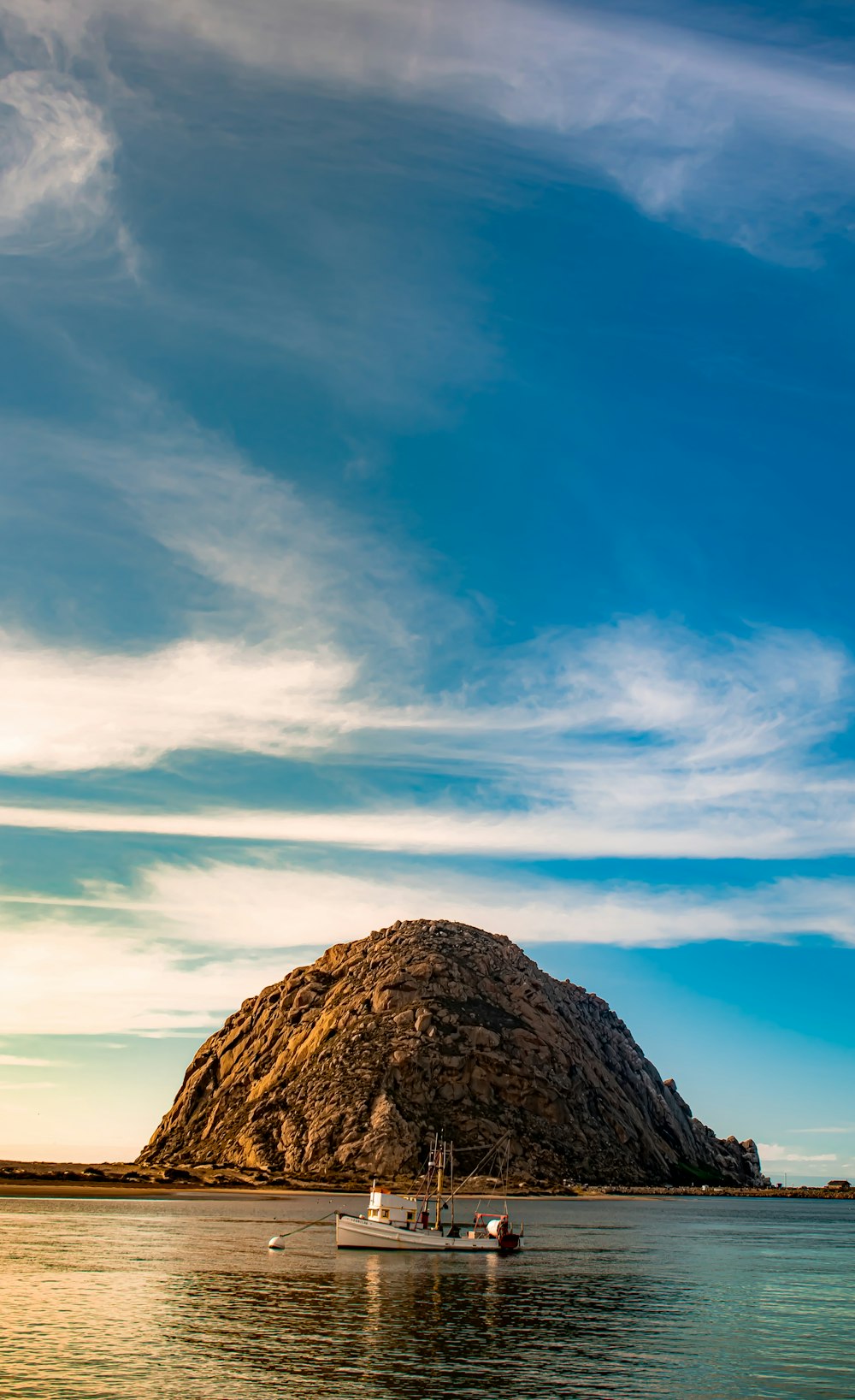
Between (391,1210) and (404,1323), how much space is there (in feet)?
181

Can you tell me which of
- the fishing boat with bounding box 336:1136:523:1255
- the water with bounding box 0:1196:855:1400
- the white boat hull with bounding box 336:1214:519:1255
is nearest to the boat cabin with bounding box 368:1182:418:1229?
the fishing boat with bounding box 336:1136:523:1255

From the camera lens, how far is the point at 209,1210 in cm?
19450

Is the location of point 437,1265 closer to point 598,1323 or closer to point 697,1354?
point 598,1323

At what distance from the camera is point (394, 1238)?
116 m

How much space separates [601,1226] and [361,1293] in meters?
104

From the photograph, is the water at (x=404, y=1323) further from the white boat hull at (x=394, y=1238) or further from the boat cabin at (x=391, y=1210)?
the boat cabin at (x=391, y=1210)

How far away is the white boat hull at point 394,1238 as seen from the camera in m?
116

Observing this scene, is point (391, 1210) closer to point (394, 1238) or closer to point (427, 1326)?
point (394, 1238)

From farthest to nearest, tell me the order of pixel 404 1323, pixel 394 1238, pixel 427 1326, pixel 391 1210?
pixel 391 1210 → pixel 394 1238 → pixel 404 1323 → pixel 427 1326

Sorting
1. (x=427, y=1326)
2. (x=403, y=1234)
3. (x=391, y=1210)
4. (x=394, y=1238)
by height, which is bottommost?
(x=427, y=1326)

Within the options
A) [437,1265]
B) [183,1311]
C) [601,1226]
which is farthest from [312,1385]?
[601,1226]

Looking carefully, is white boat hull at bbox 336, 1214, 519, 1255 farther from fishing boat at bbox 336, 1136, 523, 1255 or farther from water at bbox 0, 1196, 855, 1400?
water at bbox 0, 1196, 855, 1400

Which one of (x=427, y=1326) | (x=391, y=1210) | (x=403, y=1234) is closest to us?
(x=427, y=1326)

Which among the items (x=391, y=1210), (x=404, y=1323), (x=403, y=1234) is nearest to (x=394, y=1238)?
(x=403, y=1234)
